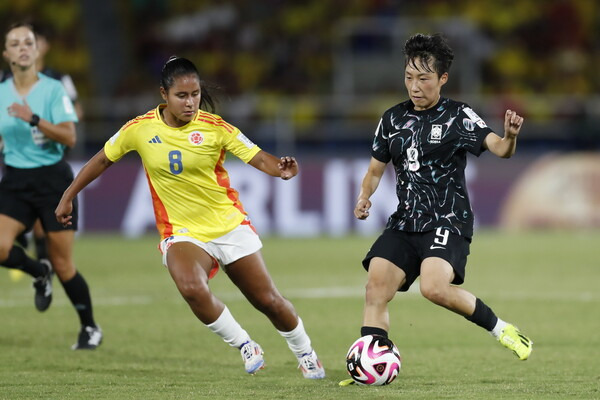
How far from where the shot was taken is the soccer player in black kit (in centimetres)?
627

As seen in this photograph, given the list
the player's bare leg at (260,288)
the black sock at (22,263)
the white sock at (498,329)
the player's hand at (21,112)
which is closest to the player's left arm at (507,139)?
the white sock at (498,329)

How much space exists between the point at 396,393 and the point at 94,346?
2.83 metres

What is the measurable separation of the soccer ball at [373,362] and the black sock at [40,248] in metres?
4.33

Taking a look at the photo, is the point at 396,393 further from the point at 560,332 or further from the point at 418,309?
the point at 418,309

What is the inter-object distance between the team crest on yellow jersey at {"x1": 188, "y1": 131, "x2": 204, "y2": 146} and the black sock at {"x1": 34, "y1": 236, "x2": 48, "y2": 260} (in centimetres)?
360

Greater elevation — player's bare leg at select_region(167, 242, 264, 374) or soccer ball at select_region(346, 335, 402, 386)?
player's bare leg at select_region(167, 242, 264, 374)

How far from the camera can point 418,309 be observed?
10.1 m

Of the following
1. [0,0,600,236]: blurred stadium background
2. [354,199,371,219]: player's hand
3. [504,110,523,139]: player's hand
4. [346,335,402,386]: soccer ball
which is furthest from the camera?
[0,0,600,236]: blurred stadium background

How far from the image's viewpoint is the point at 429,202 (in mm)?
6387

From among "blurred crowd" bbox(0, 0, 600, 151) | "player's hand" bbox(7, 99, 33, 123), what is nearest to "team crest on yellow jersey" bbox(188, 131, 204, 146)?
"player's hand" bbox(7, 99, 33, 123)

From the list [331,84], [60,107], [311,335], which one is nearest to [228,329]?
[311,335]

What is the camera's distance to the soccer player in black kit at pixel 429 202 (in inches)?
247

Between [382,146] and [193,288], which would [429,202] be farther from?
[193,288]

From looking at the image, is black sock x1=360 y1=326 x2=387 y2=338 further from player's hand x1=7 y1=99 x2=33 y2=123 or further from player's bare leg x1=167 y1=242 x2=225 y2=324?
player's hand x1=7 y1=99 x2=33 y2=123
